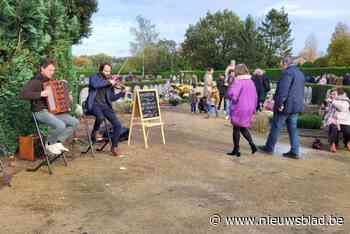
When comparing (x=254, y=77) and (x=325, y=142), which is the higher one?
(x=254, y=77)

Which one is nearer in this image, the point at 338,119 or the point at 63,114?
the point at 63,114

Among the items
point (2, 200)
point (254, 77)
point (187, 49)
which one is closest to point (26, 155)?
point (2, 200)

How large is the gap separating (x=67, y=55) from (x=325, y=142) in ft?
21.4

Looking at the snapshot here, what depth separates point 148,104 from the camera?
10.1 metres

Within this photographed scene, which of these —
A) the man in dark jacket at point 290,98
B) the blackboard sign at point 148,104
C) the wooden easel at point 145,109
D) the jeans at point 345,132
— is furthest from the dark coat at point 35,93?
the jeans at point 345,132

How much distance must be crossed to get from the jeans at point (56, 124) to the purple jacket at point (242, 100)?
310 cm

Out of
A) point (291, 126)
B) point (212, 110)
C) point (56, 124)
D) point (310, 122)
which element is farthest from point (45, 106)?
point (212, 110)

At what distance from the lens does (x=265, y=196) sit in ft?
20.1

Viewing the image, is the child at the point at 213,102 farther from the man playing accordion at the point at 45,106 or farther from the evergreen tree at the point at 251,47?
the evergreen tree at the point at 251,47

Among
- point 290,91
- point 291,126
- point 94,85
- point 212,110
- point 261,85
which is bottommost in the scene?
point 212,110

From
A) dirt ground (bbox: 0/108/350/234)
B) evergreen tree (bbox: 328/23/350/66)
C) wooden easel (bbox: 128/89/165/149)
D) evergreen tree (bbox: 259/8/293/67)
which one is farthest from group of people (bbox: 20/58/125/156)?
evergreen tree (bbox: 259/8/293/67)

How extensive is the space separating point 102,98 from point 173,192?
9.96ft

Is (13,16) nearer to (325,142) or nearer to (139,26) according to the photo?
(325,142)

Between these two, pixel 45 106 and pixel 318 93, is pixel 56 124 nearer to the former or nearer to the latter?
pixel 45 106
